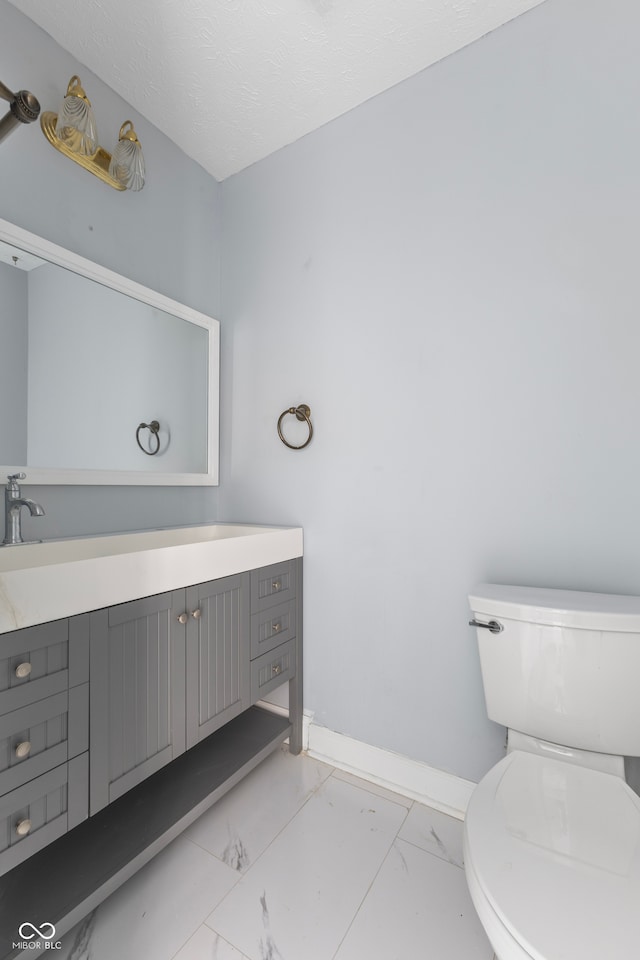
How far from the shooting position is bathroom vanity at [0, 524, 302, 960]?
0.85 metres

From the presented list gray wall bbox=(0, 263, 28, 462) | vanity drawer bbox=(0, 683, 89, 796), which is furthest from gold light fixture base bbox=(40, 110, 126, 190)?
vanity drawer bbox=(0, 683, 89, 796)

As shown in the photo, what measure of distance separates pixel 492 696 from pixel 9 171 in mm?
1972

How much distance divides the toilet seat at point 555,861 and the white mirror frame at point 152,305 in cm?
137

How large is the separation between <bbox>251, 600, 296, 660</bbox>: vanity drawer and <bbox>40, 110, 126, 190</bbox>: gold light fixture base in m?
1.52

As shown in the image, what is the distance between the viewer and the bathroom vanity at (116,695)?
85cm

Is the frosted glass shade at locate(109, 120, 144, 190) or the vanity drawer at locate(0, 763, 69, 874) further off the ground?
the frosted glass shade at locate(109, 120, 144, 190)

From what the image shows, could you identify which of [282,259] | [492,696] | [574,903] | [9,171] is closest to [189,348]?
[282,259]

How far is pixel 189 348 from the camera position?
1792 mm

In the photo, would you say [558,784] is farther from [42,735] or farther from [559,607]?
[42,735]

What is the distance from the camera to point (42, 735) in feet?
2.84

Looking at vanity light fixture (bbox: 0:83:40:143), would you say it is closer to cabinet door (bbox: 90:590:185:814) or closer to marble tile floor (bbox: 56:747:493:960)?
cabinet door (bbox: 90:590:185:814)

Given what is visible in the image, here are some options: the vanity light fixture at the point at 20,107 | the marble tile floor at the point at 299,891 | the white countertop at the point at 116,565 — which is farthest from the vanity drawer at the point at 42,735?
the vanity light fixture at the point at 20,107

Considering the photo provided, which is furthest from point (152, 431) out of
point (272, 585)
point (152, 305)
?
point (272, 585)

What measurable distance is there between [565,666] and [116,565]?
109 centimetres
